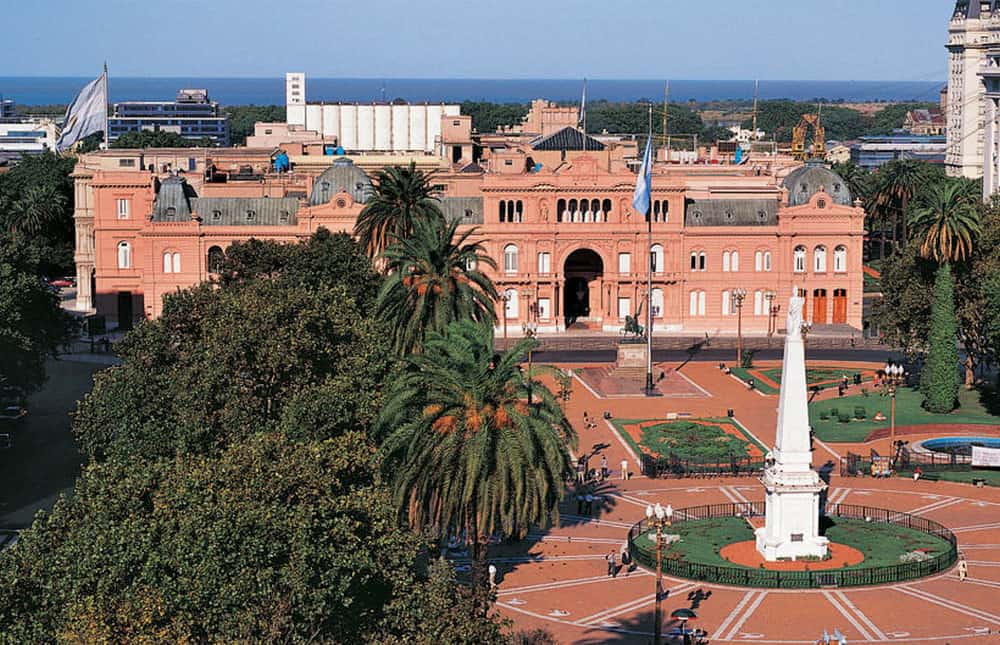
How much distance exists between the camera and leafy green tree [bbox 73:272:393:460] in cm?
6575

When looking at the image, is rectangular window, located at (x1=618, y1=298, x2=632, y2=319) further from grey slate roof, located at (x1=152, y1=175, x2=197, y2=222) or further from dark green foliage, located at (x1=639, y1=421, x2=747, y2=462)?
dark green foliage, located at (x1=639, y1=421, x2=747, y2=462)

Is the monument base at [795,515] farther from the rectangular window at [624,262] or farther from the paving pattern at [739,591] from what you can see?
the rectangular window at [624,262]

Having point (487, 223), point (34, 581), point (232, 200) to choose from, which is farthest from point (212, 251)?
point (34, 581)

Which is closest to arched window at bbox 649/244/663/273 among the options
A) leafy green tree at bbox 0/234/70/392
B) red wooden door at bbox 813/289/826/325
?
red wooden door at bbox 813/289/826/325

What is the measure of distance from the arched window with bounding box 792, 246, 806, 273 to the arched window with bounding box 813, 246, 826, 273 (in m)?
0.77

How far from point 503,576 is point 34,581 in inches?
928

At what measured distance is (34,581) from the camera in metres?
46.8

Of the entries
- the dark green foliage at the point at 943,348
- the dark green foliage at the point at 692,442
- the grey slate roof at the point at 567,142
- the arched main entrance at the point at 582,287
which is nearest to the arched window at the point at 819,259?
the arched main entrance at the point at 582,287

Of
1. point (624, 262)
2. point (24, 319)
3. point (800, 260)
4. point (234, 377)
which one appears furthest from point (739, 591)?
point (800, 260)

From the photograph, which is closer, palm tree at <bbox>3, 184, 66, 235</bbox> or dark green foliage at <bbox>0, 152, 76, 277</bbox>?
dark green foliage at <bbox>0, 152, 76, 277</bbox>

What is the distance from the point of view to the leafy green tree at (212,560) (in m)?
44.9

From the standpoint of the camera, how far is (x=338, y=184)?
130m

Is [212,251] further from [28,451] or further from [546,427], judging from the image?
[546,427]

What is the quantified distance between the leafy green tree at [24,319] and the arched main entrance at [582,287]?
141 ft
